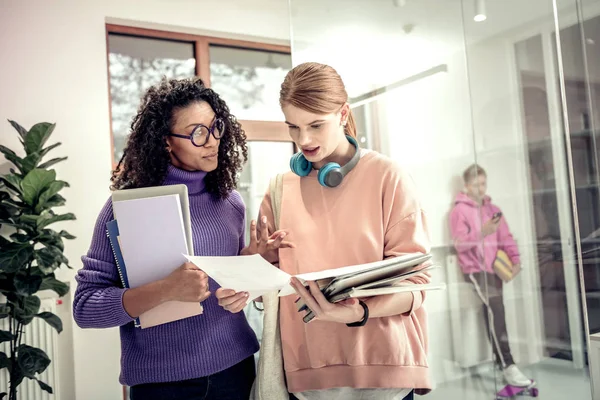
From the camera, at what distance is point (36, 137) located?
3.23 m

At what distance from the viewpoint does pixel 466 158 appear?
237cm

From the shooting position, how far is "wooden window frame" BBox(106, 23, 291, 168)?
Answer: 4.04 meters

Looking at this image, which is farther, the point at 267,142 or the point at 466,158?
the point at 267,142

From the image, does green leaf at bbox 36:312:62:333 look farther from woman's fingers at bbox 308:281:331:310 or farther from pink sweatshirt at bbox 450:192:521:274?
woman's fingers at bbox 308:281:331:310

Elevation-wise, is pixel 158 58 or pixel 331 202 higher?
pixel 158 58

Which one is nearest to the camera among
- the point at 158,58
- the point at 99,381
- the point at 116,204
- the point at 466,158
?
the point at 116,204

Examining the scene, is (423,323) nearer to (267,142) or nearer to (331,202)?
(331,202)

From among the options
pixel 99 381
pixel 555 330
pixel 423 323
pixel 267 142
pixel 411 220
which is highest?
pixel 267 142

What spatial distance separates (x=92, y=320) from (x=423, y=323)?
2.49ft

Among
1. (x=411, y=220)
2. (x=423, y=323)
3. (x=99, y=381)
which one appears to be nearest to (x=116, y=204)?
(x=411, y=220)

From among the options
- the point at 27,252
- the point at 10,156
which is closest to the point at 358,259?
the point at 27,252

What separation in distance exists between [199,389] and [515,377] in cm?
141

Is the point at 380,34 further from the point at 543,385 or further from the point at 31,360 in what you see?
the point at 31,360

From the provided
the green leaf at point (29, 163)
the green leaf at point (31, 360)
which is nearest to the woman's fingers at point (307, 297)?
the green leaf at point (31, 360)
